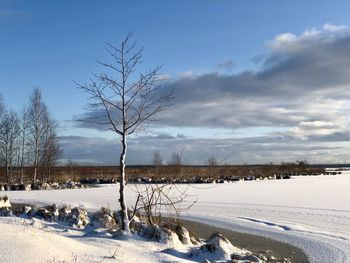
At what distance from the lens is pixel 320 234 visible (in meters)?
10.1

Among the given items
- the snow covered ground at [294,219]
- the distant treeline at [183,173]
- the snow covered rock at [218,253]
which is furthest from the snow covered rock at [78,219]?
the distant treeline at [183,173]

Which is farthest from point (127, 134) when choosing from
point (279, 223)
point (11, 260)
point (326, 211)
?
point (326, 211)

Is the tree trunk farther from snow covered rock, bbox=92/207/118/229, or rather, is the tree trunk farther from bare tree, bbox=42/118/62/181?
bare tree, bbox=42/118/62/181

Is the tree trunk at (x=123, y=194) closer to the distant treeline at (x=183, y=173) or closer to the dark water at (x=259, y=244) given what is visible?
the dark water at (x=259, y=244)

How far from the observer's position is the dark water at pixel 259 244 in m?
8.62

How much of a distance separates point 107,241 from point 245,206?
349 inches

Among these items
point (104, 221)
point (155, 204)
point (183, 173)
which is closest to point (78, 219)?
point (104, 221)

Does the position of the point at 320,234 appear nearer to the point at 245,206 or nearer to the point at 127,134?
the point at 127,134

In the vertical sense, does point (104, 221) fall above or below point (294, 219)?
above

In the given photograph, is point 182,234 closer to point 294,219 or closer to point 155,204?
point 155,204

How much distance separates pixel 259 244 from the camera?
962 centimetres

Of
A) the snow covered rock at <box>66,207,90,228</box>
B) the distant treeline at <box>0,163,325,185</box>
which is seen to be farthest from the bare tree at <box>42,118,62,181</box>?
the snow covered rock at <box>66,207,90,228</box>

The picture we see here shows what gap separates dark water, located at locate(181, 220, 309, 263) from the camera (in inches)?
339

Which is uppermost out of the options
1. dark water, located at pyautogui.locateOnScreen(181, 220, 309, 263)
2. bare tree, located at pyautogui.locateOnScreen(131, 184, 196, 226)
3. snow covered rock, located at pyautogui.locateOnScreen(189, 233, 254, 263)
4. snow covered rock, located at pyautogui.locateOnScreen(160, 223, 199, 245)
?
bare tree, located at pyautogui.locateOnScreen(131, 184, 196, 226)
